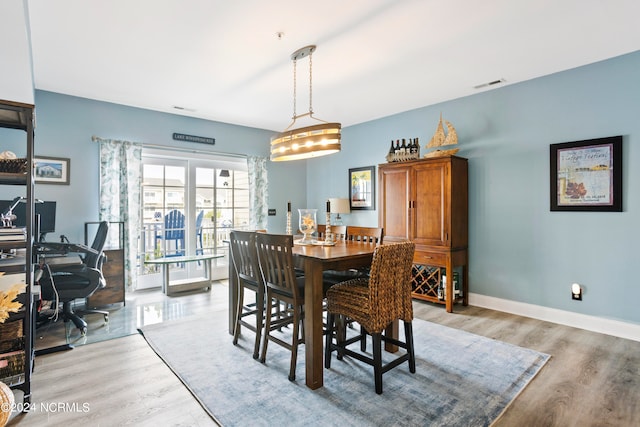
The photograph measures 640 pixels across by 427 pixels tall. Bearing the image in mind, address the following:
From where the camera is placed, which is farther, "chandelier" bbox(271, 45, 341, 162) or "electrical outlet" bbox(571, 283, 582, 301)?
"electrical outlet" bbox(571, 283, 582, 301)

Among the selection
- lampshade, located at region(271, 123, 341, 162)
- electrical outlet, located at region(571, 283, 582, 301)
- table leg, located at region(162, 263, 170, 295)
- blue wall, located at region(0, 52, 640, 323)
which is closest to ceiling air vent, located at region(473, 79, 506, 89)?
blue wall, located at region(0, 52, 640, 323)

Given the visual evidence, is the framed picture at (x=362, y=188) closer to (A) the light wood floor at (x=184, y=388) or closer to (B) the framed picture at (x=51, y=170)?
(A) the light wood floor at (x=184, y=388)

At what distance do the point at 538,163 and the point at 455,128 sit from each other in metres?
1.09

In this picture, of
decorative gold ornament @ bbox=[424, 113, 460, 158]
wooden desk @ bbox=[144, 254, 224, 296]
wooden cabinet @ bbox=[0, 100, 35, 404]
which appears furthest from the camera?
wooden desk @ bbox=[144, 254, 224, 296]

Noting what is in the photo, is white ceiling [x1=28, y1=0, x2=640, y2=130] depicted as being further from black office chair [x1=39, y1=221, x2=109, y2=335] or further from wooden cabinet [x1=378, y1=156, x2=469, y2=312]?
black office chair [x1=39, y1=221, x2=109, y2=335]

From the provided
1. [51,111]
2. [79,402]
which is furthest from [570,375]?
[51,111]

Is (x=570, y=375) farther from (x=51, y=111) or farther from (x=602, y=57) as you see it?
(x=51, y=111)

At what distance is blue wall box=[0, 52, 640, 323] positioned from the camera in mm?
3104

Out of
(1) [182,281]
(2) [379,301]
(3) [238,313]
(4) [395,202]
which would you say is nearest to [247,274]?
(3) [238,313]

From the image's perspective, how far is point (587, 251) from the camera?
10.8ft

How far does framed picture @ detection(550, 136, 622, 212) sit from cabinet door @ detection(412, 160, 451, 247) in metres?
1.07

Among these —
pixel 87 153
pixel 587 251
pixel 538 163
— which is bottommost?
pixel 587 251

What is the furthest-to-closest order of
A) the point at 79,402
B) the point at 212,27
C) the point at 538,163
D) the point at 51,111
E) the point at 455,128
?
1. the point at 455,128
2. the point at 51,111
3. the point at 538,163
4. the point at 212,27
5. the point at 79,402

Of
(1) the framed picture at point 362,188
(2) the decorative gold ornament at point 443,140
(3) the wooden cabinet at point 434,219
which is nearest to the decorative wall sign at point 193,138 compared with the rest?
(1) the framed picture at point 362,188
